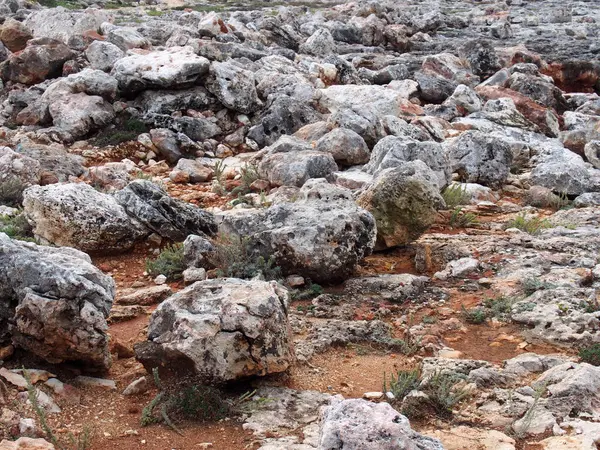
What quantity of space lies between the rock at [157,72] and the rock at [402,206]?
6375 millimetres

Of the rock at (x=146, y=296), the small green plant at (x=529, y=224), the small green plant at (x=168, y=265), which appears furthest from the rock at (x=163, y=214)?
the small green plant at (x=529, y=224)

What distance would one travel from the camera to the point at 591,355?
17.4 feet

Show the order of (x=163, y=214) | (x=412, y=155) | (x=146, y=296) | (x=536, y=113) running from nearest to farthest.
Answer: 1. (x=146, y=296)
2. (x=163, y=214)
3. (x=412, y=155)
4. (x=536, y=113)

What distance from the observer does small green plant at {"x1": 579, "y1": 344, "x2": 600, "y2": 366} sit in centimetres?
527

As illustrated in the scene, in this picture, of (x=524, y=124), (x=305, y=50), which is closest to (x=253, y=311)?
(x=524, y=124)

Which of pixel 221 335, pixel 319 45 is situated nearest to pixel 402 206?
pixel 221 335

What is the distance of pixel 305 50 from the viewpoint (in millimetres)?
20688

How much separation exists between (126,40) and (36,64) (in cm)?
201

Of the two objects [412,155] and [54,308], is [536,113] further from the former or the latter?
[54,308]

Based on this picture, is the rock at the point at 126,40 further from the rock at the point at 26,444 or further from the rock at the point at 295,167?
the rock at the point at 26,444

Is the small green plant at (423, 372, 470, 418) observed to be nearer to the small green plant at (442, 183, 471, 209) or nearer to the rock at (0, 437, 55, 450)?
the rock at (0, 437, 55, 450)

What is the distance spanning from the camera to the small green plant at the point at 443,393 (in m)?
4.55

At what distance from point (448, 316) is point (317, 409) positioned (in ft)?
6.91

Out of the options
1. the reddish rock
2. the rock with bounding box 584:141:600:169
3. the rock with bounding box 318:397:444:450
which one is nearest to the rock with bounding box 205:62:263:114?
the reddish rock
